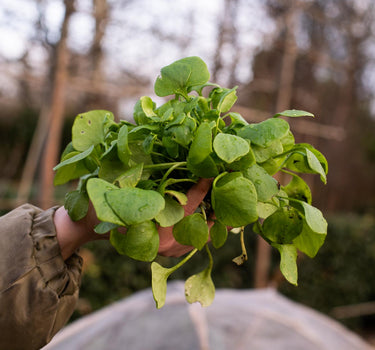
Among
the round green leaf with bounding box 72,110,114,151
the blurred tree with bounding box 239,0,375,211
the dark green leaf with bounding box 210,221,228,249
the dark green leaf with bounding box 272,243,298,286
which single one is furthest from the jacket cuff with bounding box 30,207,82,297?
the blurred tree with bounding box 239,0,375,211

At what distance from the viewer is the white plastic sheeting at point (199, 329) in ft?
5.42

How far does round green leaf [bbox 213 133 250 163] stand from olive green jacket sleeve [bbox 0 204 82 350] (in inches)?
13.6

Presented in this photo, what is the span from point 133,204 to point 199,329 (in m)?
1.44

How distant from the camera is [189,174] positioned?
587 mm

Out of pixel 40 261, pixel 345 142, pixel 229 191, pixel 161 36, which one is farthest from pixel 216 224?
pixel 345 142

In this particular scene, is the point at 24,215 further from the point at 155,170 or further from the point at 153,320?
the point at 153,320

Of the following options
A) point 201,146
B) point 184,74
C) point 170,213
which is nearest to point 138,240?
point 170,213

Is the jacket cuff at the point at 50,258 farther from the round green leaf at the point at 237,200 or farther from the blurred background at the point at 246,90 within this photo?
the blurred background at the point at 246,90

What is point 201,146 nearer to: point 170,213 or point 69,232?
point 170,213

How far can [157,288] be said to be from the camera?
545 millimetres

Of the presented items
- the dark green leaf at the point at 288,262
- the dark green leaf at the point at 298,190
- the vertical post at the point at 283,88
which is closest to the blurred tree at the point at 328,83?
the vertical post at the point at 283,88

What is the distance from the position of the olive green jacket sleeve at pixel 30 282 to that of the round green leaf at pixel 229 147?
347mm

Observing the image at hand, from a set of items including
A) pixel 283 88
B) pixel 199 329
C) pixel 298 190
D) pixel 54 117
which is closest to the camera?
pixel 298 190

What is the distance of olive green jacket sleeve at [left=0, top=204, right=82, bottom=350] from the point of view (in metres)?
0.57
